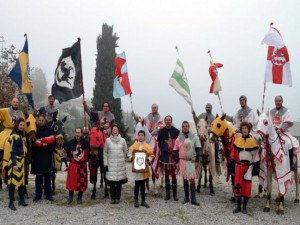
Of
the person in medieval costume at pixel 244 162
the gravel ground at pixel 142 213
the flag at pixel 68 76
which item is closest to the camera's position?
the gravel ground at pixel 142 213

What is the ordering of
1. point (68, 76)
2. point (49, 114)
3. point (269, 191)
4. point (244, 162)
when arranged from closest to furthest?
1. point (244, 162)
2. point (269, 191)
3. point (68, 76)
4. point (49, 114)

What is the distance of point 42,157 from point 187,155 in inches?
137

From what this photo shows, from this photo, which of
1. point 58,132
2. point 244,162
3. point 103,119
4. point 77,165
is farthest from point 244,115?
point 58,132

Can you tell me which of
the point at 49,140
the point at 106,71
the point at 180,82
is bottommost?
the point at 49,140

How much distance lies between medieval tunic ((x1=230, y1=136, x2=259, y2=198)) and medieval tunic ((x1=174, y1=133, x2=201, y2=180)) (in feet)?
3.05

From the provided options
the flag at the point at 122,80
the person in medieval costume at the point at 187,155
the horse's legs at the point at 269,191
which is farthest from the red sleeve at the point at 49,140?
the horse's legs at the point at 269,191

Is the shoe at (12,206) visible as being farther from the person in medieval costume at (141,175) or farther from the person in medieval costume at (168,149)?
the person in medieval costume at (168,149)

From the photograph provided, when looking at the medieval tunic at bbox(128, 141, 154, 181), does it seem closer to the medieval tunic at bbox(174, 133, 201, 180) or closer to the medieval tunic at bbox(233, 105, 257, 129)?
the medieval tunic at bbox(174, 133, 201, 180)

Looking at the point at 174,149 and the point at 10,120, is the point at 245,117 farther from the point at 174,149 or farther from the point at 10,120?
the point at 10,120

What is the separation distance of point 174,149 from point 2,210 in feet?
13.2

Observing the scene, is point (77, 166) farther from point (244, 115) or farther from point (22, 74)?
point (244, 115)

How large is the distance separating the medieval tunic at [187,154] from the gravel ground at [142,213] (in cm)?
74

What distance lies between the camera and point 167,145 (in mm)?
7312

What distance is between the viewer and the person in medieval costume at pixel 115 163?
267 inches
